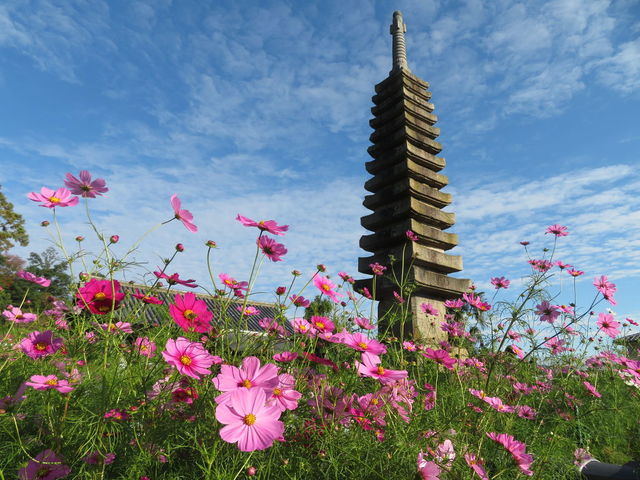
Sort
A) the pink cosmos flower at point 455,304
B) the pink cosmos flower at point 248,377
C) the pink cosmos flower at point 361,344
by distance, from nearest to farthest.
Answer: the pink cosmos flower at point 248,377
the pink cosmos flower at point 361,344
the pink cosmos flower at point 455,304

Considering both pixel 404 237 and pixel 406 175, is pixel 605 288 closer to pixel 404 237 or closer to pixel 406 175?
pixel 404 237

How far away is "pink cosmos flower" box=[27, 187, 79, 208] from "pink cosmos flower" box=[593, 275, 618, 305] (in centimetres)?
277

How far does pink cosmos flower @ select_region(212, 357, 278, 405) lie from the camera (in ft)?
3.04

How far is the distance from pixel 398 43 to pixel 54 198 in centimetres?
→ 595

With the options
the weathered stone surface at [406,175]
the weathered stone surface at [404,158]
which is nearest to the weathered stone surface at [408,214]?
the weathered stone surface at [406,175]

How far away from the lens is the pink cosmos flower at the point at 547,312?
2.43 metres

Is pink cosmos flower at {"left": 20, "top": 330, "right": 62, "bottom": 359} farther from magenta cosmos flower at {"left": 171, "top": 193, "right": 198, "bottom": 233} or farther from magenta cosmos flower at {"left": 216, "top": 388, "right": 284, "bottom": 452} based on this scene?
magenta cosmos flower at {"left": 216, "top": 388, "right": 284, "bottom": 452}

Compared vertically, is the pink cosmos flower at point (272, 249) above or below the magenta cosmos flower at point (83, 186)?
below

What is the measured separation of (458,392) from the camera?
7.07 ft

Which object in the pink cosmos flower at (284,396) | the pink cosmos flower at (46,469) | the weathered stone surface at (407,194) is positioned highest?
the weathered stone surface at (407,194)

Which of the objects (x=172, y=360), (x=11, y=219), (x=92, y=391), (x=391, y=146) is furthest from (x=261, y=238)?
(x=11, y=219)

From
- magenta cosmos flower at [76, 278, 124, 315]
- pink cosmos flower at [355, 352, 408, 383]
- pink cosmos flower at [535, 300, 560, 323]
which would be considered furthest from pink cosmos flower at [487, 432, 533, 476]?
magenta cosmos flower at [76, 278, 124, 315]

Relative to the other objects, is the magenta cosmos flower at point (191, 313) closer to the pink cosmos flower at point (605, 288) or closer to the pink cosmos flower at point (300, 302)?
the pink cosmos flower at point (300, 302)

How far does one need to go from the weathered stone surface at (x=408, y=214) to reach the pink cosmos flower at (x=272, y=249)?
11.4 ft
